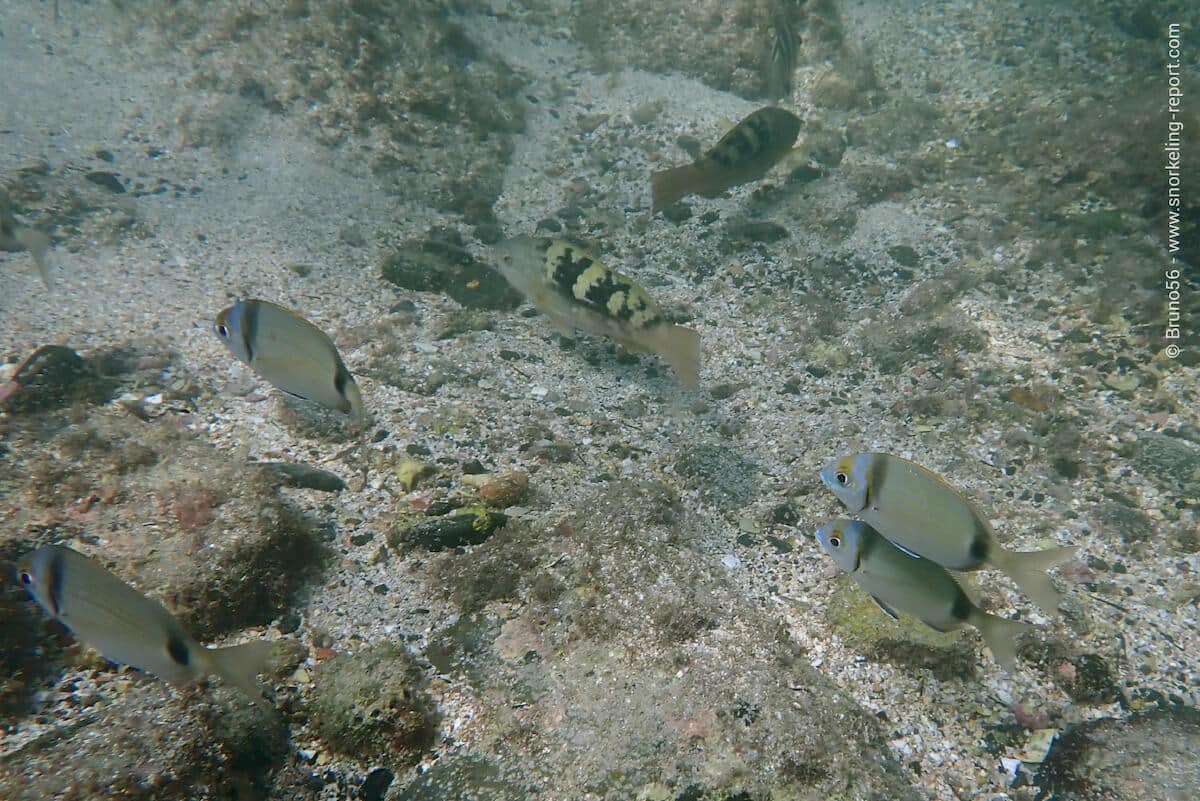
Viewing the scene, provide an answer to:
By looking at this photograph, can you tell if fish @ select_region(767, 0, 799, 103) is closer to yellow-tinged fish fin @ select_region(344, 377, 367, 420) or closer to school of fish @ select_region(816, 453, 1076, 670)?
school of fish @ select_region(816, 453, 1076, 670)

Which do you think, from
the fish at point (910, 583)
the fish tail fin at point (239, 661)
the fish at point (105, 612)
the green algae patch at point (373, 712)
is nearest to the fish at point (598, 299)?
the fish at point (910, 583)

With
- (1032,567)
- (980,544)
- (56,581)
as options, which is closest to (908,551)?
(980,544)

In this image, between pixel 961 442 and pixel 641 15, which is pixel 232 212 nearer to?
pixel 641 15

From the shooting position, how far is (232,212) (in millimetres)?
5836

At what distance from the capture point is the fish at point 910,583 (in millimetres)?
2086

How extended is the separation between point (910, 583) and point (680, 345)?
2022mm

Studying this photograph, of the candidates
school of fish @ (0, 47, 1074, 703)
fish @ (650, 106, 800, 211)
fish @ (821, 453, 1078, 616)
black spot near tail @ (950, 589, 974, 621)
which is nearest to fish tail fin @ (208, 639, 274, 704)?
school of fish @ (0, 47, 1074, 703)

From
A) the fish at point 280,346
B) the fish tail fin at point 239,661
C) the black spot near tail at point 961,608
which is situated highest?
the black spot near tail at point 961,608

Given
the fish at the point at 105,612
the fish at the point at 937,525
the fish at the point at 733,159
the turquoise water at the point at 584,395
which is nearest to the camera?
the fish at the point at 105,612

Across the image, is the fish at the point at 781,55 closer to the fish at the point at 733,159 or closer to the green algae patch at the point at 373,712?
the fish at the point at 733,159

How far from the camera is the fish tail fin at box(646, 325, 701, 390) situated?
3742mm

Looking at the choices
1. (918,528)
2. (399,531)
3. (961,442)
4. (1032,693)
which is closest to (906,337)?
(961,442)

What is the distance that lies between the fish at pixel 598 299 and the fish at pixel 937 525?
70.4 inches

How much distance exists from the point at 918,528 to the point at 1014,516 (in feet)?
6.12
